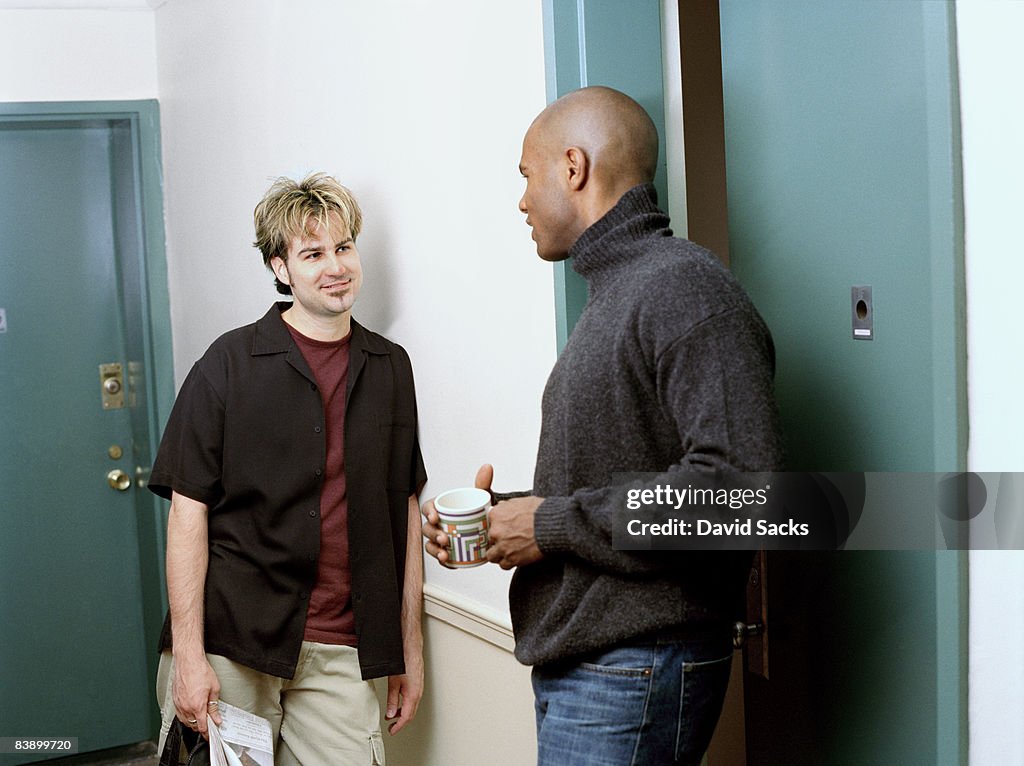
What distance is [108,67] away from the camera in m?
4.06

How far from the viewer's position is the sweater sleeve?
50.9 inches

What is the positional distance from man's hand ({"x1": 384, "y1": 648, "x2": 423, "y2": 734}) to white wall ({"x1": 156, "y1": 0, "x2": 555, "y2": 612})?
0.64 ft

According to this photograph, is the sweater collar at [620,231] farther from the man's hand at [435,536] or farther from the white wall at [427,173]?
the white wall at [427,173]

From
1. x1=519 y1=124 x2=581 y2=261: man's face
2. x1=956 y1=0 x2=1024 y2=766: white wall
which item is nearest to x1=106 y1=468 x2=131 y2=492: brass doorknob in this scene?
x1=519 y1=124 x2=581 y2=261: man's face

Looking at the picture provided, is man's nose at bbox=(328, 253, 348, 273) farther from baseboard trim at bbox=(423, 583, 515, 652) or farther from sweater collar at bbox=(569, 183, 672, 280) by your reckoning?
sweater collar at bbox=(569, 183, 672, 280)

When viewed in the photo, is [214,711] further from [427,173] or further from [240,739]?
[427,173]

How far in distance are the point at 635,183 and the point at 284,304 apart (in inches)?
48.8

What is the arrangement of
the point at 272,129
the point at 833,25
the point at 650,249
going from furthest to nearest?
the point at 272,129, the point at 833,25, the point at 650,249

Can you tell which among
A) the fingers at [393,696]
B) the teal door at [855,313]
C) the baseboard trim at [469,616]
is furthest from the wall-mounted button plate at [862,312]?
the fingers at [393,696]

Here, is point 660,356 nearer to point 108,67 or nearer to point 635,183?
point 635,183

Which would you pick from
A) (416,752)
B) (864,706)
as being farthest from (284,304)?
(864,706)

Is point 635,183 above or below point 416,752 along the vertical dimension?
above

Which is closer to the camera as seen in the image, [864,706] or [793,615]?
[864,706]

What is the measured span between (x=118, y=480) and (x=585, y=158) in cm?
310
